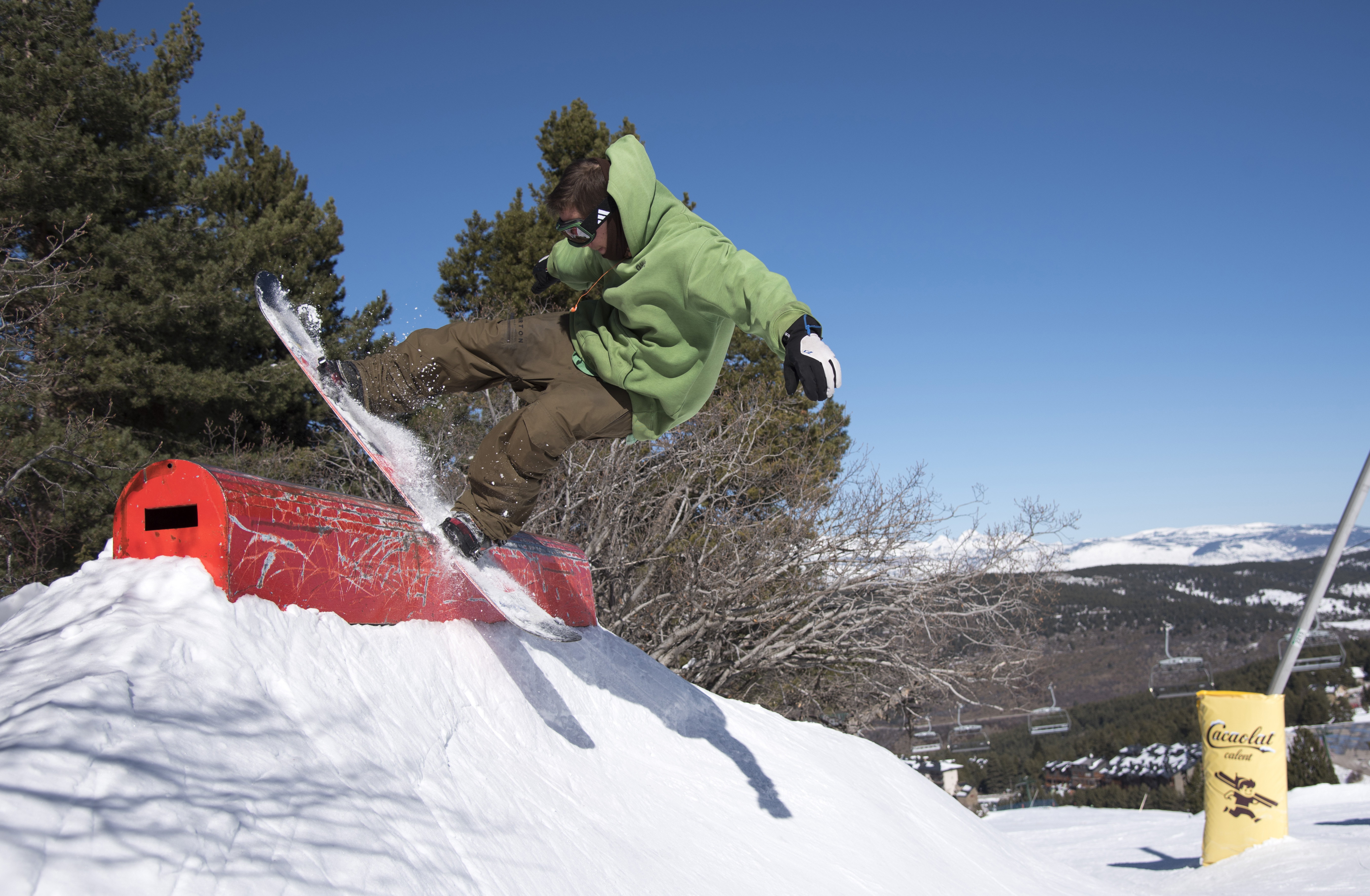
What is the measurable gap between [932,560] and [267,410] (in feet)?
36.3

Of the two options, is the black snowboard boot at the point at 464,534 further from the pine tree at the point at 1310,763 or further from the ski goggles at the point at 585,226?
the pine tree at the point at 1310,763

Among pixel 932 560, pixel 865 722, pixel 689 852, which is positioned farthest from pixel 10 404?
pixel 865 722

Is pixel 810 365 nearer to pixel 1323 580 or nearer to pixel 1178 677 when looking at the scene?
pixel 1323 580

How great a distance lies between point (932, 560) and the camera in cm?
1421

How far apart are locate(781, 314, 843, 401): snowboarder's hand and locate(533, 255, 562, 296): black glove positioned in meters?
1.51

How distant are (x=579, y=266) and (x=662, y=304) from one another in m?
0.66

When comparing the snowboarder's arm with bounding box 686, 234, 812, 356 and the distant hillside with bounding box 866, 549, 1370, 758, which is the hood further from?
the distant hillside with bounding box 866, 549, 1370, 758

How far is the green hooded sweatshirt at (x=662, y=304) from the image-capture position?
106 inches

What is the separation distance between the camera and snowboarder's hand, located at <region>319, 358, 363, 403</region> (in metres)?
3.24

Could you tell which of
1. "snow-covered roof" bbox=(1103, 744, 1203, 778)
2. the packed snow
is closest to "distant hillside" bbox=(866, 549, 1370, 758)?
"snow-covered roof" bbox=(1103, 744, 1203, 778)

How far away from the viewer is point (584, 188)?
294 centimetres

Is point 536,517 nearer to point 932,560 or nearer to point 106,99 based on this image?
point 932,560

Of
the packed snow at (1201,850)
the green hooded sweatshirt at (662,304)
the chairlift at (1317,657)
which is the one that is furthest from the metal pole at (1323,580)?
the green hooded sweatshirt at (662,304)

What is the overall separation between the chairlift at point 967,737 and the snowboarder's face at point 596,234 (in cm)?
1228
